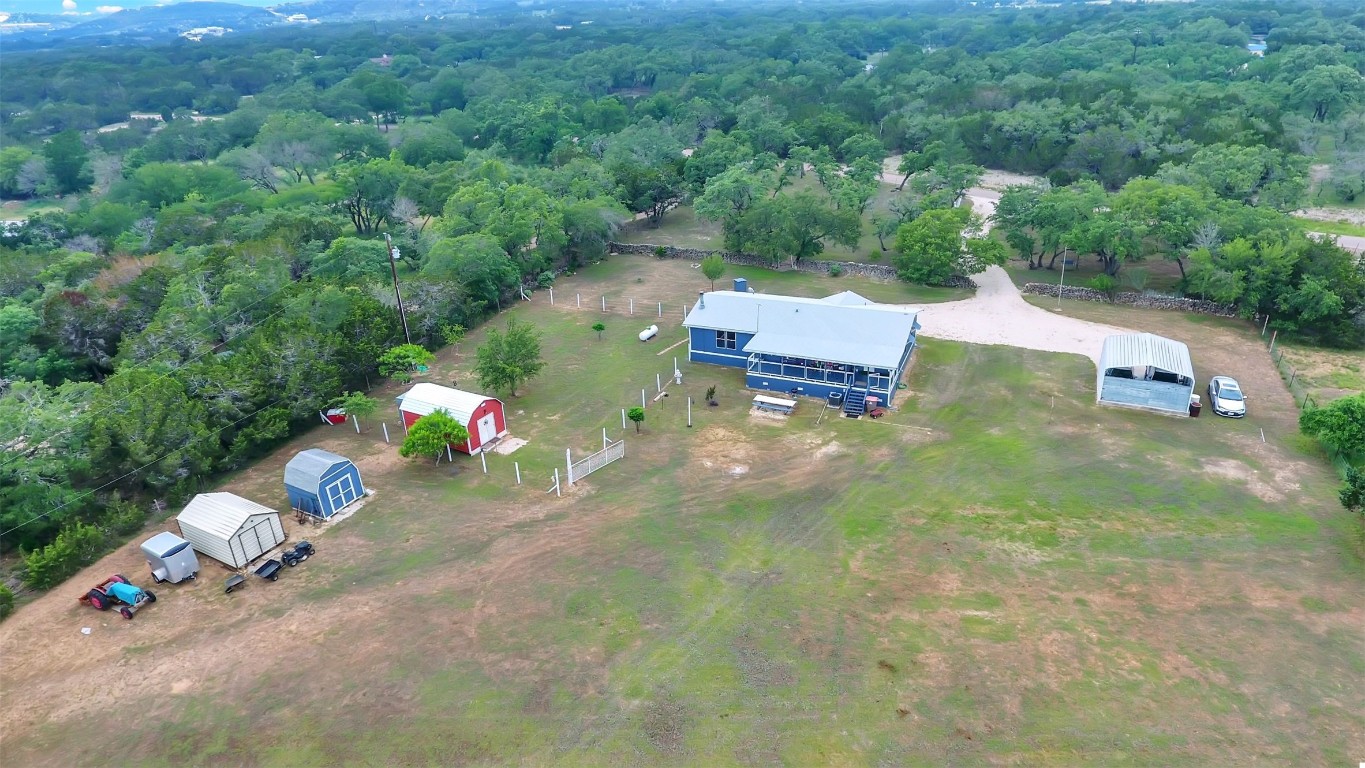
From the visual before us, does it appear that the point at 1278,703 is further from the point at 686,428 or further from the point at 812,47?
the point at 812,47

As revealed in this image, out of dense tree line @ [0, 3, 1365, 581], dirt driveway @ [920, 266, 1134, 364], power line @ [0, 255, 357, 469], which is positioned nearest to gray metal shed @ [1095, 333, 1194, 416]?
dirt driveway @ [920, 266, 1134, 364]

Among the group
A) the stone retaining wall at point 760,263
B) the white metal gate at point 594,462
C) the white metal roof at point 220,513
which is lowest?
the white metal gate at point 594,462

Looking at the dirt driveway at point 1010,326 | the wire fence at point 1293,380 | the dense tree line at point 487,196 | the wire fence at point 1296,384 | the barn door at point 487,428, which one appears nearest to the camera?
the wire fence at point 1296,384

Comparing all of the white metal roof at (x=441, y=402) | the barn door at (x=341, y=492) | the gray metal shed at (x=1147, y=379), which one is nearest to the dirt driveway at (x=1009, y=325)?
the gray metal shed at (x=1147, y=379)

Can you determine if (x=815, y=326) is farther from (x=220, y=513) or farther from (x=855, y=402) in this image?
(x=220, y=513)

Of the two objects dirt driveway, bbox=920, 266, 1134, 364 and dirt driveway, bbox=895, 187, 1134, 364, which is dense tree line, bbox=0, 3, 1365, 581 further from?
dirt driveway, bbox=920, 266, 1134, 364

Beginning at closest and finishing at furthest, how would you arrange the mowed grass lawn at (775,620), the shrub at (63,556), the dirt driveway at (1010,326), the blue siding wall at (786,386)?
the mowed grass lawn at (775,620)
the shrub at (63,556)
the blue siding wall at (786,386)
the dirt driveway at (1010,326)

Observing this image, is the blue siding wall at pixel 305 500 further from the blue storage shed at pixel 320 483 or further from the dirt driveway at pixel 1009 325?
the dirt driveway at pixel 1009 325
